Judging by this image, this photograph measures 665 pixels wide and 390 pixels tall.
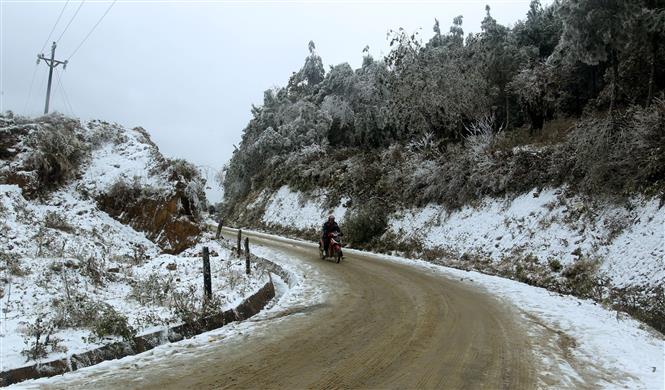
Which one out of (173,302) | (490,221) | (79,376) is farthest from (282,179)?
(79,376)

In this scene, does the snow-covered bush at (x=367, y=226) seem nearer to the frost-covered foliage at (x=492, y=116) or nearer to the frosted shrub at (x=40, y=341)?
the frost-covered foliage at (x=492, y=116)

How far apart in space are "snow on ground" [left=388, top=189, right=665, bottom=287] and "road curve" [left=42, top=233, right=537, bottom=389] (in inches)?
143

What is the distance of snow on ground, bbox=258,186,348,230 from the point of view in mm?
29094

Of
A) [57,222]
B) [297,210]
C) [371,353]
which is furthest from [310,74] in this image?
[371,353]

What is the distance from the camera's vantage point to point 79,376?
527cm

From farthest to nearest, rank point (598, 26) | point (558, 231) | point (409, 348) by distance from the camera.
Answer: point (598, 26), point (558, 231), point (409, 348)

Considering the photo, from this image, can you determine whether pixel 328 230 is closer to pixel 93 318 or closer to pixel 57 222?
pixel 57 222

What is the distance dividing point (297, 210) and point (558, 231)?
21.6 m

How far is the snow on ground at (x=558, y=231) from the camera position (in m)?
10.5

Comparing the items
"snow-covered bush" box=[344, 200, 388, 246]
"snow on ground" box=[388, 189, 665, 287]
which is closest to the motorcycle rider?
"snow on ground" box=[388, 189, 665, 287]

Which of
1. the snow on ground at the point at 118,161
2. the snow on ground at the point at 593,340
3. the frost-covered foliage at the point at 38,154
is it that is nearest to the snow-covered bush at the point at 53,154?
the frost-covered foliage at the point at 38,154

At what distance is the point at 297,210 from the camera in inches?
1304

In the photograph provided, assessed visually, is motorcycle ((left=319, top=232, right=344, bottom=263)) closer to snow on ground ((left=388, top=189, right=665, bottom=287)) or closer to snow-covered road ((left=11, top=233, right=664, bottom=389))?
snow on ground ((left=388, top=189, right=665, bottom=287))

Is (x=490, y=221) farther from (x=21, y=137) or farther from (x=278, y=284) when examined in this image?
(x=21, y=137)
